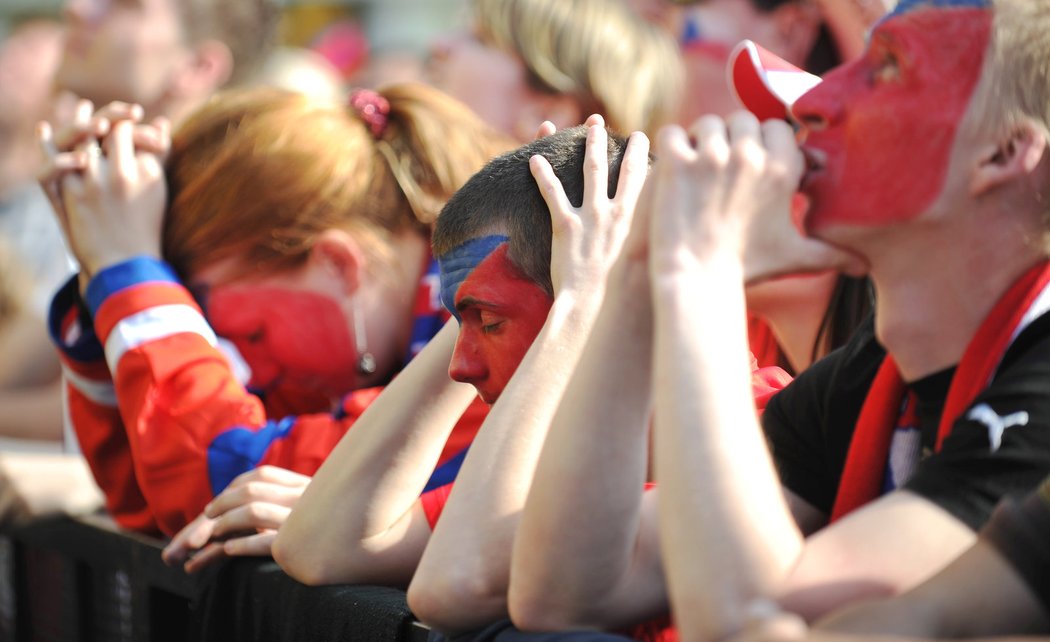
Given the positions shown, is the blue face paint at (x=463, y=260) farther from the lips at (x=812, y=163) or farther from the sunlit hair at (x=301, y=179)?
the sunlit hair at (x=301, y=179)

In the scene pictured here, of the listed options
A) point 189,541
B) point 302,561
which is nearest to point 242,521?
point 189,541

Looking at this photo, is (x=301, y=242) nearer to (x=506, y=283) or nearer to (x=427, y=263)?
(x=427, y=263)

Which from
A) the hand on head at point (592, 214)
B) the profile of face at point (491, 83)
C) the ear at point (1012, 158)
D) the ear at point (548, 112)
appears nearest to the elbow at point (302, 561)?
the hand on head at point (592, 214)

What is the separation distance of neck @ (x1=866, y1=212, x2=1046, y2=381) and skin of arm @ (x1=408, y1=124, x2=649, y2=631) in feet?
1.57

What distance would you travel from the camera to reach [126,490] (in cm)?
317

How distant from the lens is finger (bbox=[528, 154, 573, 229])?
6.51 feet

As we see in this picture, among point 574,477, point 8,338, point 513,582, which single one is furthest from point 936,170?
point 8,338

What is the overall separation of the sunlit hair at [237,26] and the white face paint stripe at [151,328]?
1.89 metres

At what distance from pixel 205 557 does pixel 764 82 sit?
1323mm

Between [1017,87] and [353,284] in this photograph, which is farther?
[353,284]

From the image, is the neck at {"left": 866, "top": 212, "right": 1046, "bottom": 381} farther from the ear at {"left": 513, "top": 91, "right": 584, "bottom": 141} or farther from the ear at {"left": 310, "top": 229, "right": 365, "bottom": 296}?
the ear at {"left": 513, "top": 91, "right": 584, "bottom": 141}

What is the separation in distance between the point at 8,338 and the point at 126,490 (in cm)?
141

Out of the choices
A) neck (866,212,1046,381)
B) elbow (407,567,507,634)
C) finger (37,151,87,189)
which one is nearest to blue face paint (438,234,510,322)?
elbow (407,567,507,634)

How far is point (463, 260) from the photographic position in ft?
6.85
